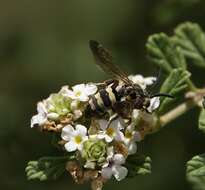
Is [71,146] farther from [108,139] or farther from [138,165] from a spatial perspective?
[138,165]

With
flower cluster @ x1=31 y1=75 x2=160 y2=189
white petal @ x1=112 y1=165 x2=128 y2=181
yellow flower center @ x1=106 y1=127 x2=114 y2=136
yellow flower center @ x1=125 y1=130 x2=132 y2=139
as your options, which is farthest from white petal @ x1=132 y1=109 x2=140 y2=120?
white petal @ x1=112 y1=165 x2=128 y2=181

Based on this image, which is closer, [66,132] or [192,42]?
[66,132]

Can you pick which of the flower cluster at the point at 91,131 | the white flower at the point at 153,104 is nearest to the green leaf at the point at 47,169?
the flower cluster at the point at 91,131

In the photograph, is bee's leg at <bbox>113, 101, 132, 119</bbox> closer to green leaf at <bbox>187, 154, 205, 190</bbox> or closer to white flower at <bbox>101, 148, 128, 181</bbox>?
white flower at <bbox>101, 148, 128, 181</bbox>

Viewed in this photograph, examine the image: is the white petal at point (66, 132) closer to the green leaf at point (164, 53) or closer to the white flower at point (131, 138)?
the white flower at point (131, 138)

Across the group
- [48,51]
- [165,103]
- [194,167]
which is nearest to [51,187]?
[48,51]

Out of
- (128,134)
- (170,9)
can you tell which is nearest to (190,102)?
(128,134)

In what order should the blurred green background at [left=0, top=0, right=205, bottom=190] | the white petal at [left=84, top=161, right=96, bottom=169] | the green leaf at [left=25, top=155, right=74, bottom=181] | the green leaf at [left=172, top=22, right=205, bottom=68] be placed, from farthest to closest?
the blurred green background at [left=0, top=0, right=205, bottom=190], the green leaf at [left=172, top=22, right=205, bottom=68], the green leaf at [left=25, top=155, right=74, bottom=181], the white petal at [left=84, top=161, right=96, bottom=169]
